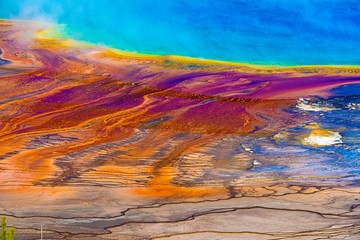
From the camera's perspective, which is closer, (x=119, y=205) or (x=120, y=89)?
(x=119, y=205)

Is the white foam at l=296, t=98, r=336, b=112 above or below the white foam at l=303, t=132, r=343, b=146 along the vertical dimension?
above

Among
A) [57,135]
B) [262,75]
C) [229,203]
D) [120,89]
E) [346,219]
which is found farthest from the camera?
[262,75]

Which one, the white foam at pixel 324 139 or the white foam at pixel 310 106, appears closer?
the white foam at pixel 324 139

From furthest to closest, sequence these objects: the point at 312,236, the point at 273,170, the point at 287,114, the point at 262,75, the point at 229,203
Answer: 1. the point at 262,75
2. the point at 287,114
3. the point at 273,170
4. the point at 229,203
5. the point at 312,236

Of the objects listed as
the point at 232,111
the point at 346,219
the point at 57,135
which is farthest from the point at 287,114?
the point at 346,219

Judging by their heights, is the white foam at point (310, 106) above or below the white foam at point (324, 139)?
above

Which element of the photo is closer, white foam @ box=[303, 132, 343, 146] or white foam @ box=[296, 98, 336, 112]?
white foam @ box=[303, 132, 343, 146]

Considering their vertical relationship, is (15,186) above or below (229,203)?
above

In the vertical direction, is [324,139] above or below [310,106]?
below

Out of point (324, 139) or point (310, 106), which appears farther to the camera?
point (310, 106)

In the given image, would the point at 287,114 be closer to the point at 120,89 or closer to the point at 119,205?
the point at 120,89

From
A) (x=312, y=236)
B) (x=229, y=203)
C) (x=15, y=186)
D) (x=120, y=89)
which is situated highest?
(x=120, y=89)
